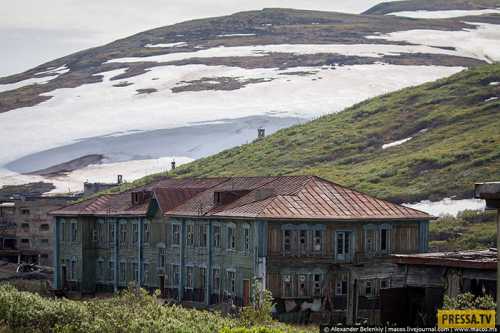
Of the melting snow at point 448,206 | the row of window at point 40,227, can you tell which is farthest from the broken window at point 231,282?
the row of window at point 40,227

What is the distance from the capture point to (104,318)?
36.4 meters

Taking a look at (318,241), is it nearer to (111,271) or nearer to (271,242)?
(271,242)

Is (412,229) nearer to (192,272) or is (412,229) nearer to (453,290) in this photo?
(192,272)

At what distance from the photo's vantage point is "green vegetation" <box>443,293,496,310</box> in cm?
2814

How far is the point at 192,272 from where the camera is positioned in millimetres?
56812

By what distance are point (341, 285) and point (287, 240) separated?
3.00 meters

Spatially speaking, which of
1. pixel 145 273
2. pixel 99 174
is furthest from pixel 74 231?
pixel 99 174

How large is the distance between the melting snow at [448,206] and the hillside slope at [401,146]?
3.78 ft

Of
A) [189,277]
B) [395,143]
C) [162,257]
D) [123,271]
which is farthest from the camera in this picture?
[395,143]

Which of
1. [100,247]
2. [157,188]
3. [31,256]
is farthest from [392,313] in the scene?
[31,256]

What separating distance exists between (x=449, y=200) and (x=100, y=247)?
2351 centimetres

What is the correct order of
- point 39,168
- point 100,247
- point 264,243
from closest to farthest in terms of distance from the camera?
point 264,243 < point 100,247 < point 39,168

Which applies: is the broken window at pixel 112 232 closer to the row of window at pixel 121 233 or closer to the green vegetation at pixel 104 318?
the row of window at pixel 121 233

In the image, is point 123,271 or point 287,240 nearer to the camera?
point 287,240
